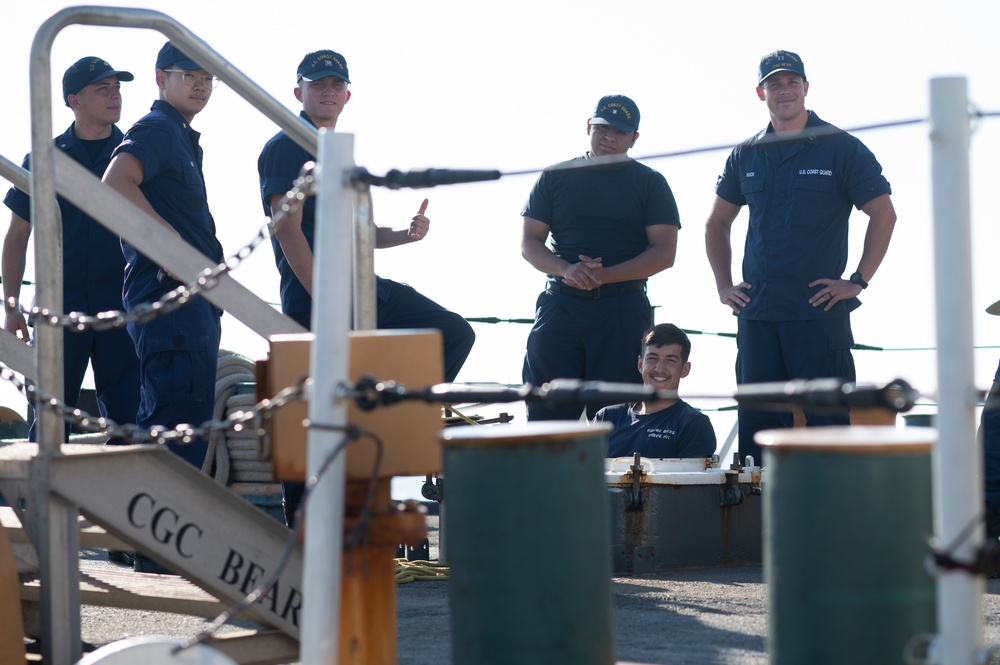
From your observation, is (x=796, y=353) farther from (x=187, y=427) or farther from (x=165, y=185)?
(x=187, y=427)

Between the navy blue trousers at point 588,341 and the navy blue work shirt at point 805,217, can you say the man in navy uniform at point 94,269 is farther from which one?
the navy blue work shirt at point 805,217

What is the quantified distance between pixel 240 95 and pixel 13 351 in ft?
4.78

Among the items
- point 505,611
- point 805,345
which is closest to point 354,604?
point 505,611

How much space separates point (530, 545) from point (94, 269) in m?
3.59

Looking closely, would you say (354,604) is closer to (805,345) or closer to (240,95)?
(240,95)

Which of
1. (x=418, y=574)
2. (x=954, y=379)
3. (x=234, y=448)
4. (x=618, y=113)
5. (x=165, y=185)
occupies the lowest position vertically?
(x=418, y=574)

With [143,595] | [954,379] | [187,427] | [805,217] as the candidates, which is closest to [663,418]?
[805,217]

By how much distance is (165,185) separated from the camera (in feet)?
15.4

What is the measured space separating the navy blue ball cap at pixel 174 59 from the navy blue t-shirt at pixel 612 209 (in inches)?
65.8

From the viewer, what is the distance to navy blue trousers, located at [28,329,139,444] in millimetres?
5297

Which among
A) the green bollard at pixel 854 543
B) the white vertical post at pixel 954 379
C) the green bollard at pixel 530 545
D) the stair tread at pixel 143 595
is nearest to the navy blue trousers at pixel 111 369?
the stair tread at pixel 143 595

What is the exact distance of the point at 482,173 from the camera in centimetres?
262

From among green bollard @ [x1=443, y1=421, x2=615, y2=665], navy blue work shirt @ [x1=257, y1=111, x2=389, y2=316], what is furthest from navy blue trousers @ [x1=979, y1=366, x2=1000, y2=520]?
green bollard @ [x1=443, y1=421, x2=615, y2=665]

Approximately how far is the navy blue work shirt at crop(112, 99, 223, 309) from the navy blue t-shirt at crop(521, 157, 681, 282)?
1.60 metres
